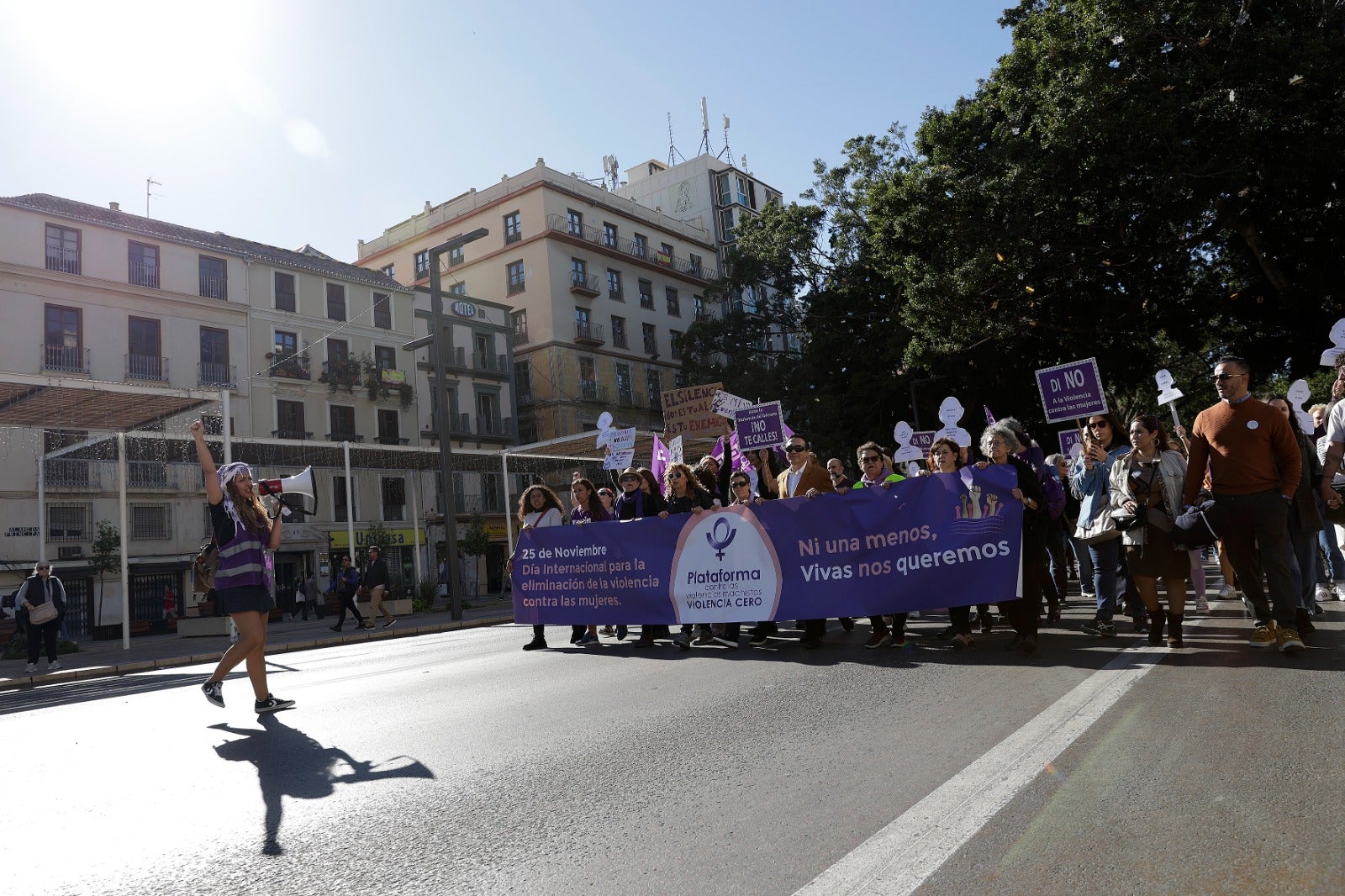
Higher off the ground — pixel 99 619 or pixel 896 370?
pixel 896 370

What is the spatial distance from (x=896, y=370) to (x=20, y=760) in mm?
31748

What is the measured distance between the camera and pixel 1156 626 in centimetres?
732

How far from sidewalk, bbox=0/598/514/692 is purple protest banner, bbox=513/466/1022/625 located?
7.77 metres

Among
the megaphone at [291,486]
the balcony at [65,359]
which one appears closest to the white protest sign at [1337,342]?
the megaphone at [291,486]

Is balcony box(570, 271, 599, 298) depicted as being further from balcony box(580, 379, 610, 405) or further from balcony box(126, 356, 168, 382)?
balcony box(126, 356, 168, 382)

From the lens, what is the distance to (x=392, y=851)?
3531 mm

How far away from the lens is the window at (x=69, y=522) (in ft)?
112

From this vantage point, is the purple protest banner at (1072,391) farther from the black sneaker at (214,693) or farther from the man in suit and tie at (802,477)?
the black sneaker at (214,693)

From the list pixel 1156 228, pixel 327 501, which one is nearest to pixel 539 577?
pixel 1156 228

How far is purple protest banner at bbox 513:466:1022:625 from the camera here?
26.0 ft

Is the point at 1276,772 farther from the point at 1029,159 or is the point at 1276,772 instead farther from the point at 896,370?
the point at 896,370

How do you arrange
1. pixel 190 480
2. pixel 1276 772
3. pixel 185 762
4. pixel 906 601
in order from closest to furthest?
pixel 1276 772, pixel 185 762, pixel 906 601, pixel 190 480

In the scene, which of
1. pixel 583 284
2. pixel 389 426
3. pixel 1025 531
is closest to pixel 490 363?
pixel 389 426

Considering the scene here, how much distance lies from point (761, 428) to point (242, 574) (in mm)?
10844
